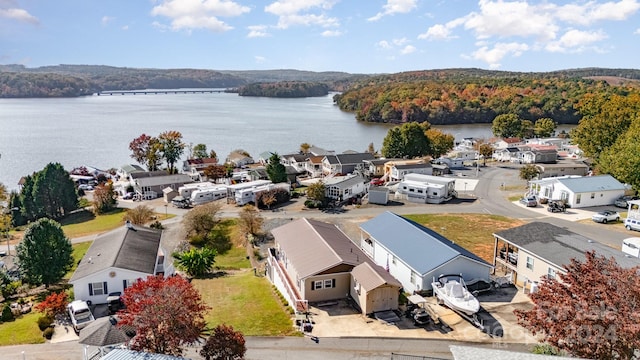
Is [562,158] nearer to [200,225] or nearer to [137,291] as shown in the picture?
[200,225]

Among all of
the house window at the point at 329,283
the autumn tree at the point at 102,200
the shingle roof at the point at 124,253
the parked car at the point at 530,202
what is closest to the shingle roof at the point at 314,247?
the house window at the point at 329,283

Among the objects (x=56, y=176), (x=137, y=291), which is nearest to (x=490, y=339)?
(x=137, y=291)

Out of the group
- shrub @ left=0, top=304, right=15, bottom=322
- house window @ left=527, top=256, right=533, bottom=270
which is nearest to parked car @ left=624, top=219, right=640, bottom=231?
house window @ left=527, top=256, right=533, bottom=270

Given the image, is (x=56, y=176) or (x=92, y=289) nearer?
(x=92, y=289)

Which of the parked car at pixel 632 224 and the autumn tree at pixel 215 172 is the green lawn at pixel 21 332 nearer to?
the autumn tree at pixel 215 172

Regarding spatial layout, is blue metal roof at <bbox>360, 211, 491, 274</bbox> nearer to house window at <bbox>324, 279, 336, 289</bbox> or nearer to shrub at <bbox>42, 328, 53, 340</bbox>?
house window at <bbox>324, 279, 336, 289</bbox>
